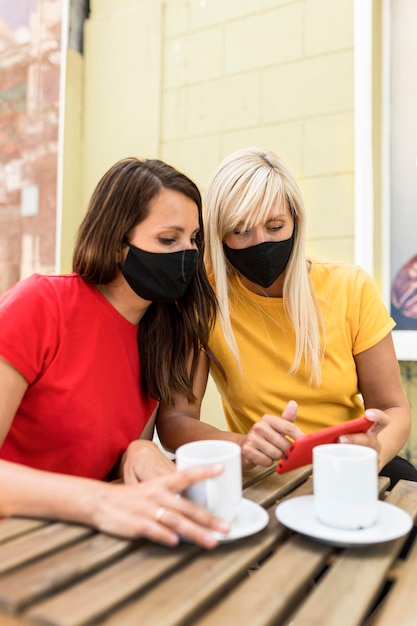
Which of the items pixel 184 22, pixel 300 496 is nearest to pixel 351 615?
pixel 300 496

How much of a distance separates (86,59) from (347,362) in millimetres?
2221

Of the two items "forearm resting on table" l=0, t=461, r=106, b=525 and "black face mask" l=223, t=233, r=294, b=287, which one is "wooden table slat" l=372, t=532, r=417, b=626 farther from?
"black face mask" l=223, t=233, r=294, b=287

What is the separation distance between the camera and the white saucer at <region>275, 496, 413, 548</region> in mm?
643

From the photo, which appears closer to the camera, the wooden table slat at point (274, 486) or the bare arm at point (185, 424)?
the wooden table slat at point (274, 486)

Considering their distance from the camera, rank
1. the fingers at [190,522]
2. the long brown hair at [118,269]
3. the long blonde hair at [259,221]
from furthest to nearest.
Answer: the long blonde hair at [259,221]
the long brown hair at [118,269]
the fingers at [190,522]

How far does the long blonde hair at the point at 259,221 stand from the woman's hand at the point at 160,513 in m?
0.65

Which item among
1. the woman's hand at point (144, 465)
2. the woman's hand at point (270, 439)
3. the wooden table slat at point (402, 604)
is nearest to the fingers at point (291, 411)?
the woman's hand at point (270, 439)

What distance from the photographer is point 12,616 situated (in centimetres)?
49

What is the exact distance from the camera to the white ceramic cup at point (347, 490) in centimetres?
65

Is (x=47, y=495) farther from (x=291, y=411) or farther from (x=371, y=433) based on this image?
(x=371, y=433)

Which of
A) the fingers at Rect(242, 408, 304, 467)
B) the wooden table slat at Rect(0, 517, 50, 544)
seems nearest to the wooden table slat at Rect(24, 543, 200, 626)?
the wooden table slat at Rect(0, 517, 50, 544)

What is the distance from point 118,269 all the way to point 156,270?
0.27 ft

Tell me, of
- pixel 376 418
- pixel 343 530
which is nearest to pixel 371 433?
pixel 376 418

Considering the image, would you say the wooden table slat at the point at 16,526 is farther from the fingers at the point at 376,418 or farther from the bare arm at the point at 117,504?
the fingers at the point at 376,418
